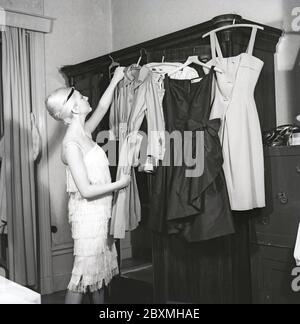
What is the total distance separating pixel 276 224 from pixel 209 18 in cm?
156

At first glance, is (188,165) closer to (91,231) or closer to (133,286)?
(91,231)

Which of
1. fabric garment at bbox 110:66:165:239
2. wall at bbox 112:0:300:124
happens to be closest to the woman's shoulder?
fabric garment at bbox 110:66:165:239

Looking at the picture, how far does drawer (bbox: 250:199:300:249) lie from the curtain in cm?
181

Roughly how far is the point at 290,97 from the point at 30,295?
199 centimetres

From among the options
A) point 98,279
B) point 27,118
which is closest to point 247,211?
point 98,279

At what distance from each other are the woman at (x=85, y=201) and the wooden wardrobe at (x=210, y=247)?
561mm

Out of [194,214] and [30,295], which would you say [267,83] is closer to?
[194,214]

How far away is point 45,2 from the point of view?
3531 millimetres

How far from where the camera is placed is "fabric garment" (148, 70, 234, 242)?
91.1 inches

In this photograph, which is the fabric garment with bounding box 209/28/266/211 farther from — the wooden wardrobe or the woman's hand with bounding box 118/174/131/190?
the woman's hand with bounding box 118/174/131/190

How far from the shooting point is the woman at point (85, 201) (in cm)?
205

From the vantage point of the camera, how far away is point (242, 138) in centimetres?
229

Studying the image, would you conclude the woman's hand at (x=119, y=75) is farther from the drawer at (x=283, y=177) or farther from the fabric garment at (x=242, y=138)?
the drawer at (x=283, y=177)

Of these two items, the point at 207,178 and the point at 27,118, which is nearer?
the point at 207,178
